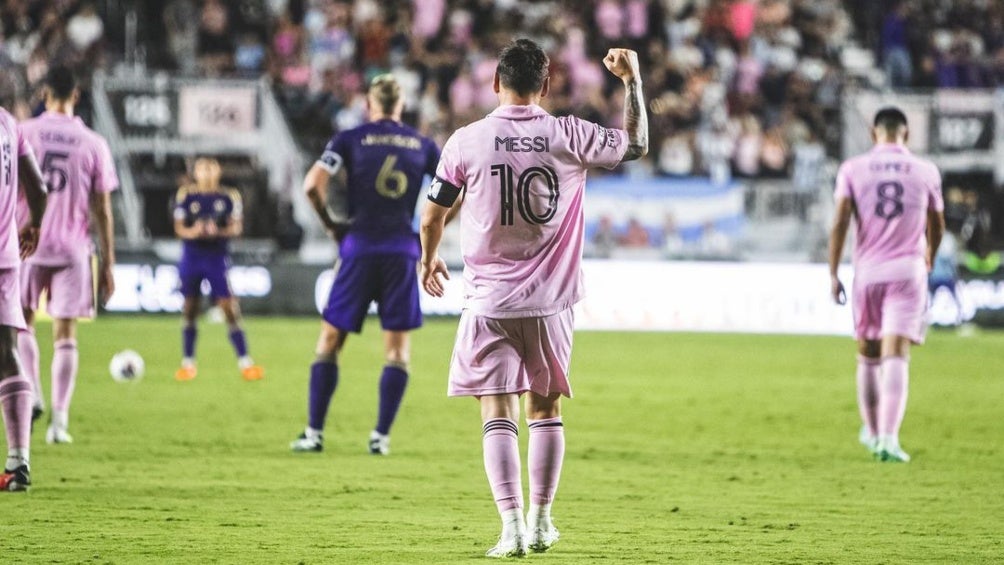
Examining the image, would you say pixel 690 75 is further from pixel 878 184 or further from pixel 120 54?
pixel 878 184

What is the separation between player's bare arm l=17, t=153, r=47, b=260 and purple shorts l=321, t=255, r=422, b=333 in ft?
8.03

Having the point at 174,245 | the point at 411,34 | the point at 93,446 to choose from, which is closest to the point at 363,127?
the point at 93,446

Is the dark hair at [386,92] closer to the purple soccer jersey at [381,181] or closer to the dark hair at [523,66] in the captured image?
the purple soccer jersey at [381,181]

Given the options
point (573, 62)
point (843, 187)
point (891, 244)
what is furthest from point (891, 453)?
point (573, 62)

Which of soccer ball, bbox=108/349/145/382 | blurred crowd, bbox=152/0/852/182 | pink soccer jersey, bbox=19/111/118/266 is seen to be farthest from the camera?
blurred crowd, bbox=152/0/852/182

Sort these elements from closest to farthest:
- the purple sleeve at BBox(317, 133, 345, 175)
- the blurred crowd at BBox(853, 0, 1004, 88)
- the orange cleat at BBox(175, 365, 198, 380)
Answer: the purple sleeve at BBox(317, 133, 345, 175)
the orange cleat at BBox(175, 365, 198, 380)
the blurred crowd at BBox(853, 0, 1004, 88)

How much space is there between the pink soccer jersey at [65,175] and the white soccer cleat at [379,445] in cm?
235

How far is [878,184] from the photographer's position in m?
10.9

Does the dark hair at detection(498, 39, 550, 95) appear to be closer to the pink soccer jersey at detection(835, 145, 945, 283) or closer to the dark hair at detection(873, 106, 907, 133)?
the pink soccer jersey at detection(835, 145, 945, 283)

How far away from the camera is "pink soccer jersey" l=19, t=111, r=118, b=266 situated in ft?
35.1

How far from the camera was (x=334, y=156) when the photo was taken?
1064 centimetres

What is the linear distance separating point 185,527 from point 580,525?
1.96 metres

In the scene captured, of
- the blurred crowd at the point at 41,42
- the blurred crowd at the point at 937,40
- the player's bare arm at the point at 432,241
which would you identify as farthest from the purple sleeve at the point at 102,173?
the blurred crowd at the point at 937,40

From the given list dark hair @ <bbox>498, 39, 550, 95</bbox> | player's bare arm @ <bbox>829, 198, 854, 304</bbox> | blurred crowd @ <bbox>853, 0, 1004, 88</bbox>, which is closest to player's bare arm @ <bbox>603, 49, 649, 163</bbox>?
dark hair @ <bbox>498, 39, 550, 95</bbox>
